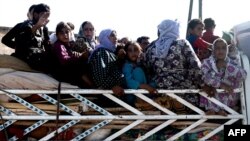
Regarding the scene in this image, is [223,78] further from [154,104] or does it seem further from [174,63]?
[154,104]

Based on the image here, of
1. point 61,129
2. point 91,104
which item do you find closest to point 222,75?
point 91,104

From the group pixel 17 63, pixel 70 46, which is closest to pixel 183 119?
pixel 70 46

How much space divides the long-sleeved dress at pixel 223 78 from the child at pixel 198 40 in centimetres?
58

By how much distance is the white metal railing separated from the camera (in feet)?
14.8

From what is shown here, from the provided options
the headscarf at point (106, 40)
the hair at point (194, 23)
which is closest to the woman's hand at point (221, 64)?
the hair at point (194, 23)

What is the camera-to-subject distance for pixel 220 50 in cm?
499

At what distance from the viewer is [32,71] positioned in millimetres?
4766

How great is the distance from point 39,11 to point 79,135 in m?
1.49

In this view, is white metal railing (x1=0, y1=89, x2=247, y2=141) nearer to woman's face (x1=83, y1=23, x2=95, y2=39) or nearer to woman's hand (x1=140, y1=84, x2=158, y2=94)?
woman's hand (x1=140, y1=84, x2=158, y2=94)

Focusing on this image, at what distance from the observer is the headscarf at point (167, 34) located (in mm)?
5031

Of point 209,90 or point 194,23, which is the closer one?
point 209,90

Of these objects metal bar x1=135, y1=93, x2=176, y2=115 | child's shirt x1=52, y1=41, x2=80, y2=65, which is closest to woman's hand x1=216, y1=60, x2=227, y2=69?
metal bar x1=135, y1=93, x2=176, y2=115

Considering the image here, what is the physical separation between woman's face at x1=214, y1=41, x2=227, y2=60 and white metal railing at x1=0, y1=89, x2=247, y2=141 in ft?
1.37

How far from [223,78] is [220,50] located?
315 millimetres
